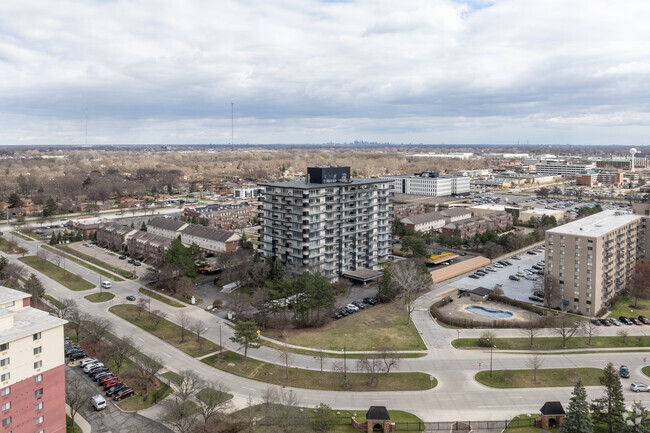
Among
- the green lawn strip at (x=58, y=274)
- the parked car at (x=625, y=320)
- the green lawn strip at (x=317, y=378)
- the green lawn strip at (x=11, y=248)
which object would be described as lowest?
the green lawn strip at (x=317, y=378)

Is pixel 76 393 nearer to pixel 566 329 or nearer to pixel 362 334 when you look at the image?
pixel 362 334

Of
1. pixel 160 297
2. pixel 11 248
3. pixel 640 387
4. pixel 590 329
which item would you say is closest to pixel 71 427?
pixel 160 297

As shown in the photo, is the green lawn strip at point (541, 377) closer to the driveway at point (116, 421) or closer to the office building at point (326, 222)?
the driveway at point (116, 421)

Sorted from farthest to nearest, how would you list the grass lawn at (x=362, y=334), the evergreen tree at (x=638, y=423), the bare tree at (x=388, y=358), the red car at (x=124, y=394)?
the grass lawn at (x=362, y=334) → the bare tree at (x=388, y=358) → the red car at (x=124, y=394) → the evergreen tree at (x=638, y=423)

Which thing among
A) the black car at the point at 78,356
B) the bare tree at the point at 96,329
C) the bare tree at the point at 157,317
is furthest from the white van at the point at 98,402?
the bare tree at the point at 157,317

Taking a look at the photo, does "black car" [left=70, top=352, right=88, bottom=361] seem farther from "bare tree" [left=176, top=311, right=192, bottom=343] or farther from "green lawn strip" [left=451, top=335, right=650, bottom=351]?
"green lawn strip" [left=451, top=335, right=650, bottom=351]

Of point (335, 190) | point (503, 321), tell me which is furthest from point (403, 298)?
point (335, 190)
